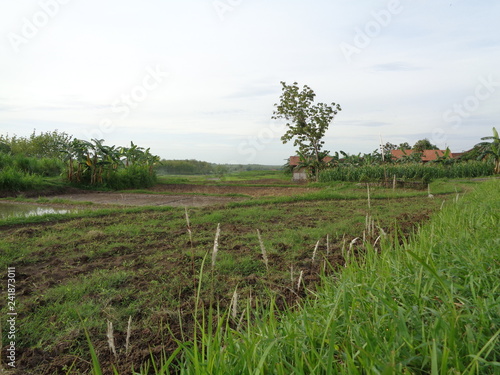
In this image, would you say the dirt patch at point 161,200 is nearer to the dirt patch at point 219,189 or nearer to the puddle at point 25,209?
the puddle at point 25,209

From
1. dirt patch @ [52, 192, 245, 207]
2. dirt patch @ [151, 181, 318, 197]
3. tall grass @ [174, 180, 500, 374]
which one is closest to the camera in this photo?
tall grass @ [174, 180, 500, 374]

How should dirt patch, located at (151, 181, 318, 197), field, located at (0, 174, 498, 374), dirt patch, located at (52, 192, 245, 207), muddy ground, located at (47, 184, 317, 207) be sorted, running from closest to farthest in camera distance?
field, located at (0, 174, 498, 374), dirt patch, located at (52, 192, 245, 207), muddy ground, located at (47, 184, 317, 207), dirt patch, located at (151, 181, 318, 197)

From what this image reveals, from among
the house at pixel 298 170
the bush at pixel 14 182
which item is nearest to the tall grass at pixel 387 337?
the bush at pixel 14 182

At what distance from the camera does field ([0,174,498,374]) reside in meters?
2.27

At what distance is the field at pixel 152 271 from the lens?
227 centimetres

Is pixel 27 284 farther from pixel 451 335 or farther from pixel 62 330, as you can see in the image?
pixel 451 335

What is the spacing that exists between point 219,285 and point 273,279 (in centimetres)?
53

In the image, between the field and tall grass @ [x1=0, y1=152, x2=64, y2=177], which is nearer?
the field

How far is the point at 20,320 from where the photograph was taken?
269 cm

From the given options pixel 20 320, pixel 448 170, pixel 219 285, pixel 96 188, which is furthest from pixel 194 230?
pixel 448 170

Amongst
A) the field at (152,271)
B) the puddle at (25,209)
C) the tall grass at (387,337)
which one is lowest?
the field at (152,271)

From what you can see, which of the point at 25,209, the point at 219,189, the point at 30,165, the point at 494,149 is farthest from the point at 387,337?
the point at 494,149

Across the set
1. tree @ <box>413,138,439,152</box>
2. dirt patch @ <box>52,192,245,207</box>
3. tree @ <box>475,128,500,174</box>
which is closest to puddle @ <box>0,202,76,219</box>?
dirt patch @ <box>52,192,245,207</box>

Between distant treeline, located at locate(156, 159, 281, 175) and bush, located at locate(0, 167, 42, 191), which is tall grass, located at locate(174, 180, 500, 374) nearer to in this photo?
bush, located at locate(0, 167, 42, 191)
